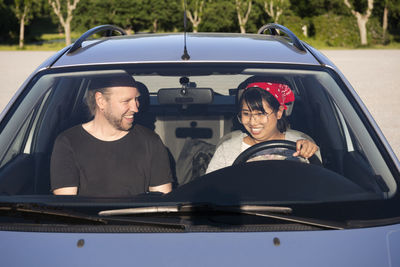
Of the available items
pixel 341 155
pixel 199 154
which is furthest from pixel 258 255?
pixel 199 154

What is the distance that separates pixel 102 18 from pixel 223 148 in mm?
56004

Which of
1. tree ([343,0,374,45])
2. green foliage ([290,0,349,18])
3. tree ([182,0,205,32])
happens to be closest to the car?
tree ([343,0,374,45])

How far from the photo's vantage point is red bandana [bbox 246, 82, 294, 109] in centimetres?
288

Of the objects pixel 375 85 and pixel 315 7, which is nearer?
pixel 375 85

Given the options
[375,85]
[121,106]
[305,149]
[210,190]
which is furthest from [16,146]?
[375,85]

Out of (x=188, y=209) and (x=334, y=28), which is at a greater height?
(x=334, y=28)

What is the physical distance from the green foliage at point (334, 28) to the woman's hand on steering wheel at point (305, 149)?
4843 cm

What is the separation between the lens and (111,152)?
2699mm

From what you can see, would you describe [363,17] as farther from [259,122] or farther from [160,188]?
[160,188]

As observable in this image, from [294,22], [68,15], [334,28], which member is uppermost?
[68,15]

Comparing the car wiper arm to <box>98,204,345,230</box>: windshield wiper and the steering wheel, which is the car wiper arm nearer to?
<box>98,204,345,230</box>: windshield wiper

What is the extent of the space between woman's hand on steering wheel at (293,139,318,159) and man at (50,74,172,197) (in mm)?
615

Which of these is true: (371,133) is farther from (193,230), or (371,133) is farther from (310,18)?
(310,18)

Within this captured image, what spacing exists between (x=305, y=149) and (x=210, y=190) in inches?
26.6
